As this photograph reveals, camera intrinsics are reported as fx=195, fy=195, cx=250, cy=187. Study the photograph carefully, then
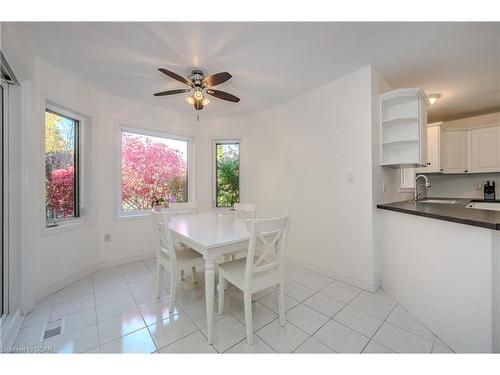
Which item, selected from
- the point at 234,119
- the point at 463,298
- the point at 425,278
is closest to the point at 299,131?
the point at 234,119

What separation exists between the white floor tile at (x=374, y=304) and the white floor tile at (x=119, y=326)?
1.89 meters

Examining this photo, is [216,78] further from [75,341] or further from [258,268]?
[75,341]

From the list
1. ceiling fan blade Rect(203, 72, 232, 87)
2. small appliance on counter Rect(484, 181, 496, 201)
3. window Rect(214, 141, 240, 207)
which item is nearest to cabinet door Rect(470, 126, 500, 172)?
small appliance on counter Rect(484, 181, 496, 201)

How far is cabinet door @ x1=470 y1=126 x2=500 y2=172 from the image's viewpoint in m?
3.05

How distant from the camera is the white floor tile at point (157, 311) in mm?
1624

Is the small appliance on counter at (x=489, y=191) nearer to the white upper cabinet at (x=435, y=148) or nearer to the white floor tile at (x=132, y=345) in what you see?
the white upper cabinet at (x=435, y=148)

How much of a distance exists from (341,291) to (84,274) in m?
3.01

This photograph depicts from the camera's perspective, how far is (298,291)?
208 centimetres

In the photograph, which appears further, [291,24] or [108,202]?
[108,202]

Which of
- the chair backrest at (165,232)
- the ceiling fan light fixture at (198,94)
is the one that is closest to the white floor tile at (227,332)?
the chair backrest at (165,232)

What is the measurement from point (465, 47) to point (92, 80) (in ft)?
12.5

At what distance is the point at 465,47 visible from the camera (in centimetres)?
173
